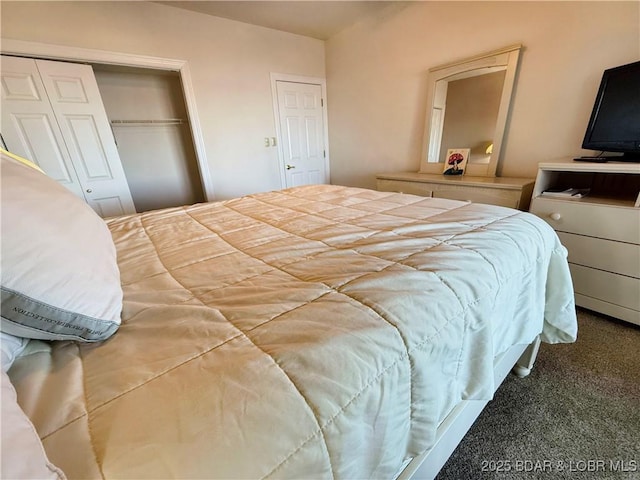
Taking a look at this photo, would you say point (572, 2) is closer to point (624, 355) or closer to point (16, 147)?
point (624, 355)

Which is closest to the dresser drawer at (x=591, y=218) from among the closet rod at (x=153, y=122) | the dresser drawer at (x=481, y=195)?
the dresser drawer at (x=481, y=195)

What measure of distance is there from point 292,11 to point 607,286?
374 cm

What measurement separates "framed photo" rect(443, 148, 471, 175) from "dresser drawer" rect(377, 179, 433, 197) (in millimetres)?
349

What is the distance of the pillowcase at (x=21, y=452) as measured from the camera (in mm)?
281

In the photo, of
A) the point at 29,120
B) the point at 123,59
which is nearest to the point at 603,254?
the point at 123,59

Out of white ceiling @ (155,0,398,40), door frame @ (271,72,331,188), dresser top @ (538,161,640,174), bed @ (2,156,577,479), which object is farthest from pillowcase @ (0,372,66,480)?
door frame @ (271,72,331,188)

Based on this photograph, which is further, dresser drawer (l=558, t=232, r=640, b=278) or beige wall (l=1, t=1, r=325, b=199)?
beige wall (l=1, t=1, r=325, b=199)

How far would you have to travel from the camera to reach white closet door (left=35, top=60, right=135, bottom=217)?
2381 mm

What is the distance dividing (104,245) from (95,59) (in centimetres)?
287

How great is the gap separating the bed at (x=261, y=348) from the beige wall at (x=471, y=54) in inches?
69.6

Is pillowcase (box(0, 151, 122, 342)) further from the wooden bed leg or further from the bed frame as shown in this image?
the wooden bed leg

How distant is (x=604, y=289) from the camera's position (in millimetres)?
1680

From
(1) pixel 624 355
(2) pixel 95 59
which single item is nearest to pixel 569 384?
(1) pixel 624 355

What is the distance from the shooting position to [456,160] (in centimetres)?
268
